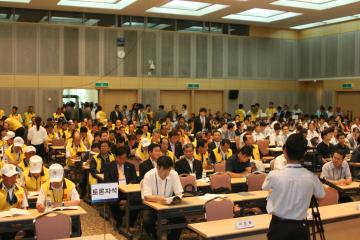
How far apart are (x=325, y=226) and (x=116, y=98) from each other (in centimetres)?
1763

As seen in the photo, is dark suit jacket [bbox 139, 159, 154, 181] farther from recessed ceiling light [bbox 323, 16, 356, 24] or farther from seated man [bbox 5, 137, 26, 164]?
recessed ceiling light [bbox 323, 16, 356, 24]

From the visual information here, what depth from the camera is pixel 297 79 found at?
27.0 meters

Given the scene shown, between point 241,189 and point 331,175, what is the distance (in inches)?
69.0

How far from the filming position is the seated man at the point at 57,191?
6.27m

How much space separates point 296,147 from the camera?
3.78 meters

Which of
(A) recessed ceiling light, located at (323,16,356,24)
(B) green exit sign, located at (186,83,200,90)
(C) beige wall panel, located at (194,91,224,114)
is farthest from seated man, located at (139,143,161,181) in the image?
(A) recessed ceiling light, located at (323,16,356,24)

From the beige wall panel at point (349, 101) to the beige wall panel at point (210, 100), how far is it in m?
6.83

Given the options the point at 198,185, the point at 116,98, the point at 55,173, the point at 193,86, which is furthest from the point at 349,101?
the point at 55,173

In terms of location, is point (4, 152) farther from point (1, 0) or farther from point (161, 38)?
point (161, 38)

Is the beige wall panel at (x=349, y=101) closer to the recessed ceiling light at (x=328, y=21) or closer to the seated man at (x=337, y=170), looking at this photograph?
the recessed ceiling light at (x=328, y=21)

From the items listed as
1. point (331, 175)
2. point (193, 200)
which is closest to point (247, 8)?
point (331, 175)

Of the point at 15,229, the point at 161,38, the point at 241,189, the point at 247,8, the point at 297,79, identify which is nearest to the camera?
the point at 15,229

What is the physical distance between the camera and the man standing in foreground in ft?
12.5

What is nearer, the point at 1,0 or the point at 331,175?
the point at 331,175
